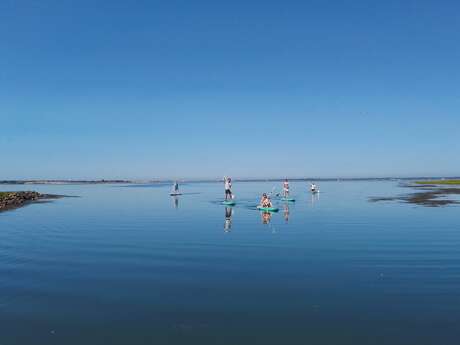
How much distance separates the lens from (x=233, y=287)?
15352 mm

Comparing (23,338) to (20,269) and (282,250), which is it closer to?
(20,269)

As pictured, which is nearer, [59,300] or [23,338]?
[23,338]

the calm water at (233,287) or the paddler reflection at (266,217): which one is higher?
the paddler reflection at (266,217)

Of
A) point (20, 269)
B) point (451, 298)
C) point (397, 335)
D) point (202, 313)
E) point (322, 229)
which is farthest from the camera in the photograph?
point (322, 229)

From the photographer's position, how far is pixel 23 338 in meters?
10.8

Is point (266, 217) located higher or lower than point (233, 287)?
higher

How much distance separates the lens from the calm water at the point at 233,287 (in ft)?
36.3

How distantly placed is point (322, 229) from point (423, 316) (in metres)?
19.7

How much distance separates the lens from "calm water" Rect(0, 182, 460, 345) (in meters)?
11.1

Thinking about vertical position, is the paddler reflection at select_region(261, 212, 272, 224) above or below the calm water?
above

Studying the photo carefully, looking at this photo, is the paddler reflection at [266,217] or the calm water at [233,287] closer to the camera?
the calm water at [233,287]

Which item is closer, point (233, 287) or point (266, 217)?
point (233, 287)

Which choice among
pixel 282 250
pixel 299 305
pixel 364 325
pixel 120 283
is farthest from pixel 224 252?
pixel 364 325

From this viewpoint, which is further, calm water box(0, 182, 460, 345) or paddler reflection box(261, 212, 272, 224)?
paddler reflection box(261, 212, 272, 224)
